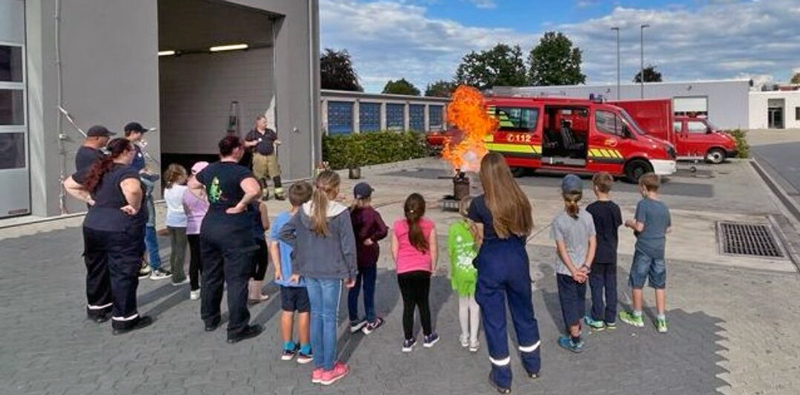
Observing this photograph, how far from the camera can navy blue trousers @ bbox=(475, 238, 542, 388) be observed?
4246 mm

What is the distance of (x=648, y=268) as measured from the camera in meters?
5.65

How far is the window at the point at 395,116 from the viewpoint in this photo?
27.2 meters

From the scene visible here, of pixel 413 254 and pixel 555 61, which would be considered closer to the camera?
pixel 413 254

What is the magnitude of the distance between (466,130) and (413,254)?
8.05 meters

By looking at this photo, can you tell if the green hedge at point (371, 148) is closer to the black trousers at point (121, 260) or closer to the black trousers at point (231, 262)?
the black trousers at point (121, 260)

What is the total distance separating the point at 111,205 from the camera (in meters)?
5.48

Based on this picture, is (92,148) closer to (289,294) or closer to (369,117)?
(289,294)

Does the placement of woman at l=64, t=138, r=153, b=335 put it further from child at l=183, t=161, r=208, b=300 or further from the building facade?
the building facade

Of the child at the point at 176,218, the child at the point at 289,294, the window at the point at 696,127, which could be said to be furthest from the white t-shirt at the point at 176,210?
the window at the point at 696,127

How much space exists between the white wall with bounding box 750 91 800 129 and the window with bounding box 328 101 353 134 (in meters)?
62.5

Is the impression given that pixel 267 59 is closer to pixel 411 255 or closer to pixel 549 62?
pixel 411 255

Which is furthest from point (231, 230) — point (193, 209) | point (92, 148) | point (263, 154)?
point (263, 154)

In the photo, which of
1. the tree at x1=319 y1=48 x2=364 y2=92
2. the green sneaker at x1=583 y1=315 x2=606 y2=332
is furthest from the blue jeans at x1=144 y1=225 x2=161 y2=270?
the tree at x1=319 y1=48 x2=364 y2=92

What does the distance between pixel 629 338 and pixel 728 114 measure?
54164mm
